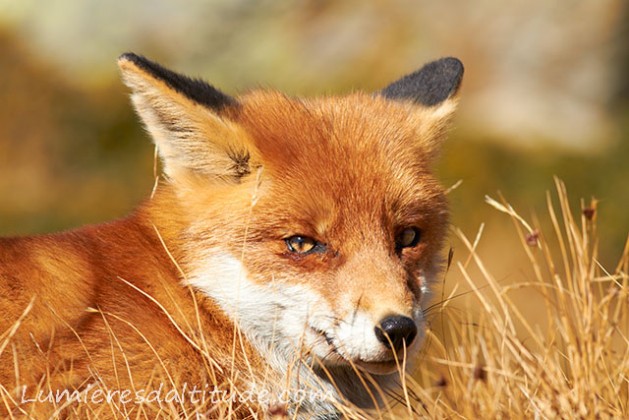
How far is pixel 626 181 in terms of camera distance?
1109 cm

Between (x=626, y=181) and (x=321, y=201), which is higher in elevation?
(x=321, y=201)

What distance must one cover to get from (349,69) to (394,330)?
909cm

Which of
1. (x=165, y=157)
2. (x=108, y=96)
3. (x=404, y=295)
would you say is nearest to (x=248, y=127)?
(x=165, y=157)

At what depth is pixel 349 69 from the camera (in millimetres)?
12070

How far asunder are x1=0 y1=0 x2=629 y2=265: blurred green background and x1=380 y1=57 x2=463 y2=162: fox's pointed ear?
6.49 meters

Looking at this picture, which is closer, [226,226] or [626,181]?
[226,226]

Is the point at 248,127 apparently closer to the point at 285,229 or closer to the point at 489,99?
the point at 285,229

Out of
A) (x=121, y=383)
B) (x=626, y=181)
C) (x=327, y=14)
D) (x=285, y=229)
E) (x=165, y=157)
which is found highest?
(x=327, y=14)

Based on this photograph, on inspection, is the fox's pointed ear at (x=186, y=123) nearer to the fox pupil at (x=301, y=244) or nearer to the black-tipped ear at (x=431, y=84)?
the fox pupil at (x=301, y=244)

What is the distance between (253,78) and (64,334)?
885 centimetres

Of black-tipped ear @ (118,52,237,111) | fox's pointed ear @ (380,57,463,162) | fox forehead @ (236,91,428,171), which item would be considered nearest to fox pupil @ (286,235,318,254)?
fox forehead @ (236,91,428,171)

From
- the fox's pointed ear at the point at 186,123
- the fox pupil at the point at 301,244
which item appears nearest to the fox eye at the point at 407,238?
the fox pupil at the point at 301,244

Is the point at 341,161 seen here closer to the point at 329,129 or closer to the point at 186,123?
the point at 329,129

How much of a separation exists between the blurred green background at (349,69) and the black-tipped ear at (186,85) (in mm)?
7240
